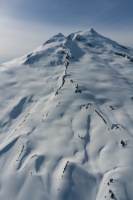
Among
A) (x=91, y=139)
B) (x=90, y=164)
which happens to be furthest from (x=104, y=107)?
(x=90, y=164)

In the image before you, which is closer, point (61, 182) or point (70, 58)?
point (61, 182)

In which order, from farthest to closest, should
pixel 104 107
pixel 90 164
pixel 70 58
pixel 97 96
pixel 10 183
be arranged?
pixel 70 58
pixel 97 96
pixel 104 107
pixel 90 164
pixel 10 183

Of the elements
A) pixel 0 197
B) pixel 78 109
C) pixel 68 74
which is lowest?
pixel 0 197

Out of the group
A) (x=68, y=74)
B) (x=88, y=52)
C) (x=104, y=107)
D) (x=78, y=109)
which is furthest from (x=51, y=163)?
(x=88, y=52)

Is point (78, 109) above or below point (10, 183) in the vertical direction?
above

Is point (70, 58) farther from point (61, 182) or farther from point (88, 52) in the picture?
point (61, 182)

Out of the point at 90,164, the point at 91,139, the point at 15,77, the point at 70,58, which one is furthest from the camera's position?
the point at 70,58

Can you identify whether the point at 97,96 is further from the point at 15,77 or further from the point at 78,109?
the point at 15,77
